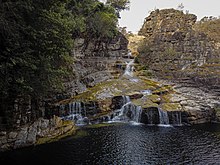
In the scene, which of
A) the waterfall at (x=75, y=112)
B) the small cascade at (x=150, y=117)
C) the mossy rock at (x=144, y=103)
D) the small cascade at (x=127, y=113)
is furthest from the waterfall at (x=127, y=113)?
the waterfall at (x=75, y=112)

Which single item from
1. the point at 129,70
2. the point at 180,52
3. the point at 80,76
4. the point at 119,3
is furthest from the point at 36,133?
the point at 119,3

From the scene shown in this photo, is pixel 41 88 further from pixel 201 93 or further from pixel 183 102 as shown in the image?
pixel 201 93

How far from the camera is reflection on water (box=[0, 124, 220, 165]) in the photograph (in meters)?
15.1

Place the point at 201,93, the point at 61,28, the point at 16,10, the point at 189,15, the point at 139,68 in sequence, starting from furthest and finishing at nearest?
1. the point at 189,15
2. the point at 139,68
3. the point at 201,93
4. the point at 61,28
5. the point at 16,10

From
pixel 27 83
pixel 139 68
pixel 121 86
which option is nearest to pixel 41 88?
pixel 27 83

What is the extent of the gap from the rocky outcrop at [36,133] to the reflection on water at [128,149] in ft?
2.45

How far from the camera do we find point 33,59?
16062 mm

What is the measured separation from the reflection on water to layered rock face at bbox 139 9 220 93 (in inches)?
581

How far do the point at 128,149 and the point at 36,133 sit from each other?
7101mm

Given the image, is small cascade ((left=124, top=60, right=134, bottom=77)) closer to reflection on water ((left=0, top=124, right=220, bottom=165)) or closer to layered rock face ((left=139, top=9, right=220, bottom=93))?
layered rock face ((left=139, top=9, right=220, bottom=93))

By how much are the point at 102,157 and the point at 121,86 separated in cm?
1607

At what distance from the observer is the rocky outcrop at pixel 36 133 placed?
1691 centimetres

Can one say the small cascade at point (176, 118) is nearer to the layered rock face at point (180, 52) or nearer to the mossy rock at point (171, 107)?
the mossy rock at point (171, 107)

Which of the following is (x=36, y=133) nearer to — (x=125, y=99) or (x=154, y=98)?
(x=125, y=99)
